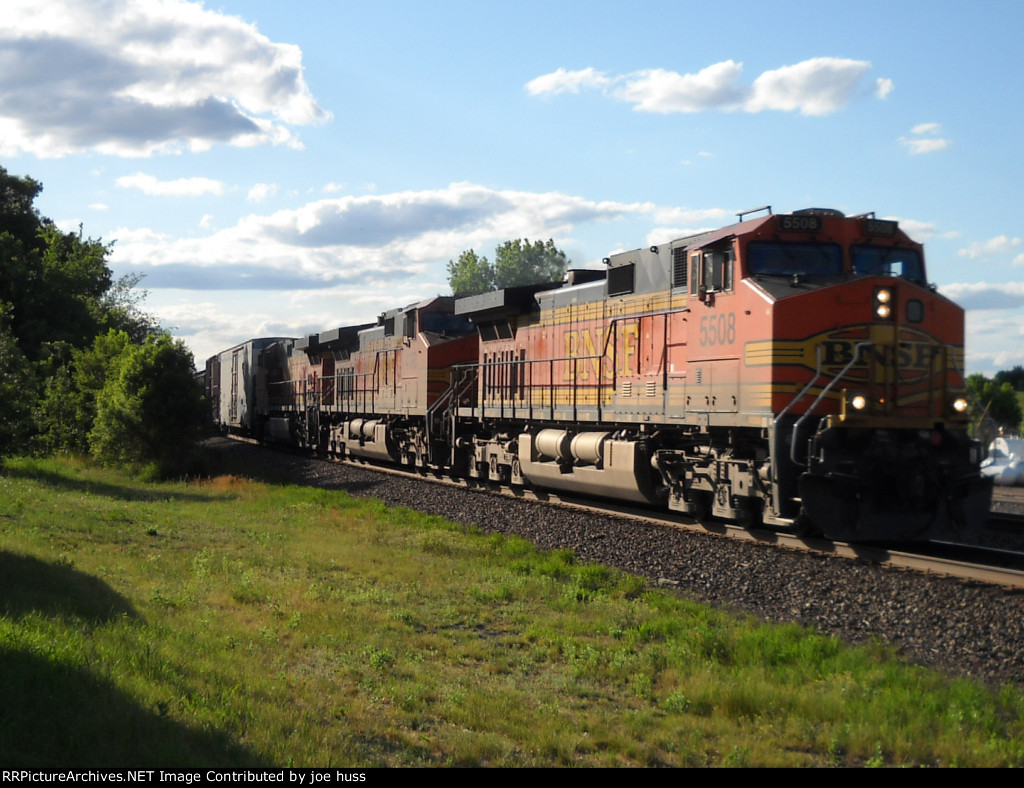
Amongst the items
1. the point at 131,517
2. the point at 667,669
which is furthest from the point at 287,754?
the point at 131,517

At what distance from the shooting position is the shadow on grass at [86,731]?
430cm

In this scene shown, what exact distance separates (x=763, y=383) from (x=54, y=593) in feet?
24.6

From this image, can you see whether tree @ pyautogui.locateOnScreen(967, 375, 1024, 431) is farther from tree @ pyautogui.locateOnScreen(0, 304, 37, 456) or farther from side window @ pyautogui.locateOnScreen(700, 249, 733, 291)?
tree @ pyautogui.locateOnScreen(0, 304, 37, 456)

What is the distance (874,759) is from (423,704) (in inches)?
105

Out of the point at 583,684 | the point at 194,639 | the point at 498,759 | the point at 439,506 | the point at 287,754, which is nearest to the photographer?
the point at 287,754

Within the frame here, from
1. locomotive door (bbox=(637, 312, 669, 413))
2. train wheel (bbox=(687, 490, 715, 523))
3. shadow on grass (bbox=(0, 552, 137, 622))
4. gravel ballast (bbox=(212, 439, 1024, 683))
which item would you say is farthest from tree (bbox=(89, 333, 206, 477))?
train wheel (bbox=(687, 490, 715, 523))

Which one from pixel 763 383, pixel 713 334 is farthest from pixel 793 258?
pixel 763 383

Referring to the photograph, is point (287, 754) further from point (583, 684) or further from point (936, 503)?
point (936, 503)

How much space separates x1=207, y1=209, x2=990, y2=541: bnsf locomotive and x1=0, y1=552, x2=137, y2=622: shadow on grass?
6832 mm

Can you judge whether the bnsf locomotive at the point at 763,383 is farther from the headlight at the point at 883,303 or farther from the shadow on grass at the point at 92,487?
the shadow on grass at the point at 92,487

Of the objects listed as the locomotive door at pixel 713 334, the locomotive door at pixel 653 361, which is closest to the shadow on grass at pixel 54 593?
the locomotive door at pixel 713 334

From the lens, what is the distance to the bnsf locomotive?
10.3 m

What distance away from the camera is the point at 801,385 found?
10.5 m

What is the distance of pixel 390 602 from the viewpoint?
344 inches
